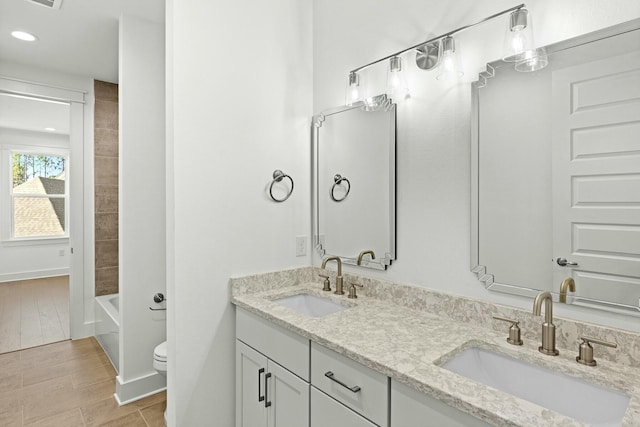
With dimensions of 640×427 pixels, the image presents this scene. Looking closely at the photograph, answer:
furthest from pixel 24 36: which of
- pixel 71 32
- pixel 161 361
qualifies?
pixel 161 361

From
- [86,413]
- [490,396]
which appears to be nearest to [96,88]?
[86,413]

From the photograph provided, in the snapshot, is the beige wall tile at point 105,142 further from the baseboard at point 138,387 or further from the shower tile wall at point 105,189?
the baseboard at point 138,387

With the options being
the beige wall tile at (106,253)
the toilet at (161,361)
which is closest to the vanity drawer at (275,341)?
the toilet at (161,361)

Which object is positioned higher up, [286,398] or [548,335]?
[548,335]

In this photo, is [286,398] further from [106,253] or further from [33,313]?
[33,313]

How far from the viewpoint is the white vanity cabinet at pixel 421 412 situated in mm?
888

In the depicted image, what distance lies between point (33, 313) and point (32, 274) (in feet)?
8.12

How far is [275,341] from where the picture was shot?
151 cm

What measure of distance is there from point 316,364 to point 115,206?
10.00 feet

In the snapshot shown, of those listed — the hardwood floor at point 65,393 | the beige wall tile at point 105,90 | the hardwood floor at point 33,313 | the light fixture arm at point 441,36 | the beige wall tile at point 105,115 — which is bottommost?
the hardwood floor at point 65,393

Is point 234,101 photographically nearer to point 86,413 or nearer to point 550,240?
point 550,240

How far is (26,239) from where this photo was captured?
6.10 m

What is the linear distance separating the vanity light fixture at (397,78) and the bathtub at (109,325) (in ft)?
8.03

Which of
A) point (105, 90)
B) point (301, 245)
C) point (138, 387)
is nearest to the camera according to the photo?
point (301, 245)
